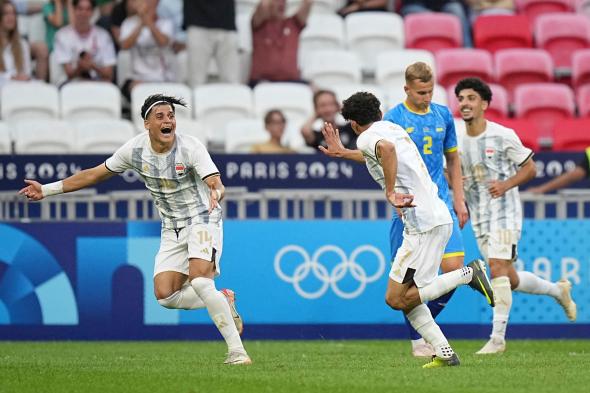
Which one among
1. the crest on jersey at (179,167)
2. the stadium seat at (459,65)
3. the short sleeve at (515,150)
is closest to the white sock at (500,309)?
the short sleeve at (515,150)

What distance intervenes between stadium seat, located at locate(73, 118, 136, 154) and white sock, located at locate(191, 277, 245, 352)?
7221 mm

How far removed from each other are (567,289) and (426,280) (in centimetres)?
371

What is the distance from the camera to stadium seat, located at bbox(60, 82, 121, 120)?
18.5m

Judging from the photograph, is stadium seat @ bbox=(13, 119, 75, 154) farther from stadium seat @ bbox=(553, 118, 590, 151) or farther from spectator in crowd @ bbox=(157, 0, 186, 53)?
stadium seat @ bbox=(553, 118, 590, 151)

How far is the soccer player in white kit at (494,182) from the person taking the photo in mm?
12539

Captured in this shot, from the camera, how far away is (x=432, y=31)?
21.1 meters

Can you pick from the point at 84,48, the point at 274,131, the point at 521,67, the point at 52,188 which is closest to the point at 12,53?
the point at 84,48

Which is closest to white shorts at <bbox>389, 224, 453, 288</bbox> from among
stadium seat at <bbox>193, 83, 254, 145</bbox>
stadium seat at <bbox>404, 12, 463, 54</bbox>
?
stadium seat at <bbox>193, 83, 254, 145</bbox>

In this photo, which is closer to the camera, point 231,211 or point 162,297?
point 162,297

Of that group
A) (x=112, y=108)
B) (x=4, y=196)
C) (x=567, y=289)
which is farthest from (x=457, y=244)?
(x=112, y=108)

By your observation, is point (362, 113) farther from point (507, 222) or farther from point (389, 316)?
point (389, 316)

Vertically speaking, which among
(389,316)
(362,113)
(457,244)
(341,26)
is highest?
(341,26)

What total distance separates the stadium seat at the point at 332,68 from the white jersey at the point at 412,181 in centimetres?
990

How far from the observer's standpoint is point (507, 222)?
1269 cm
